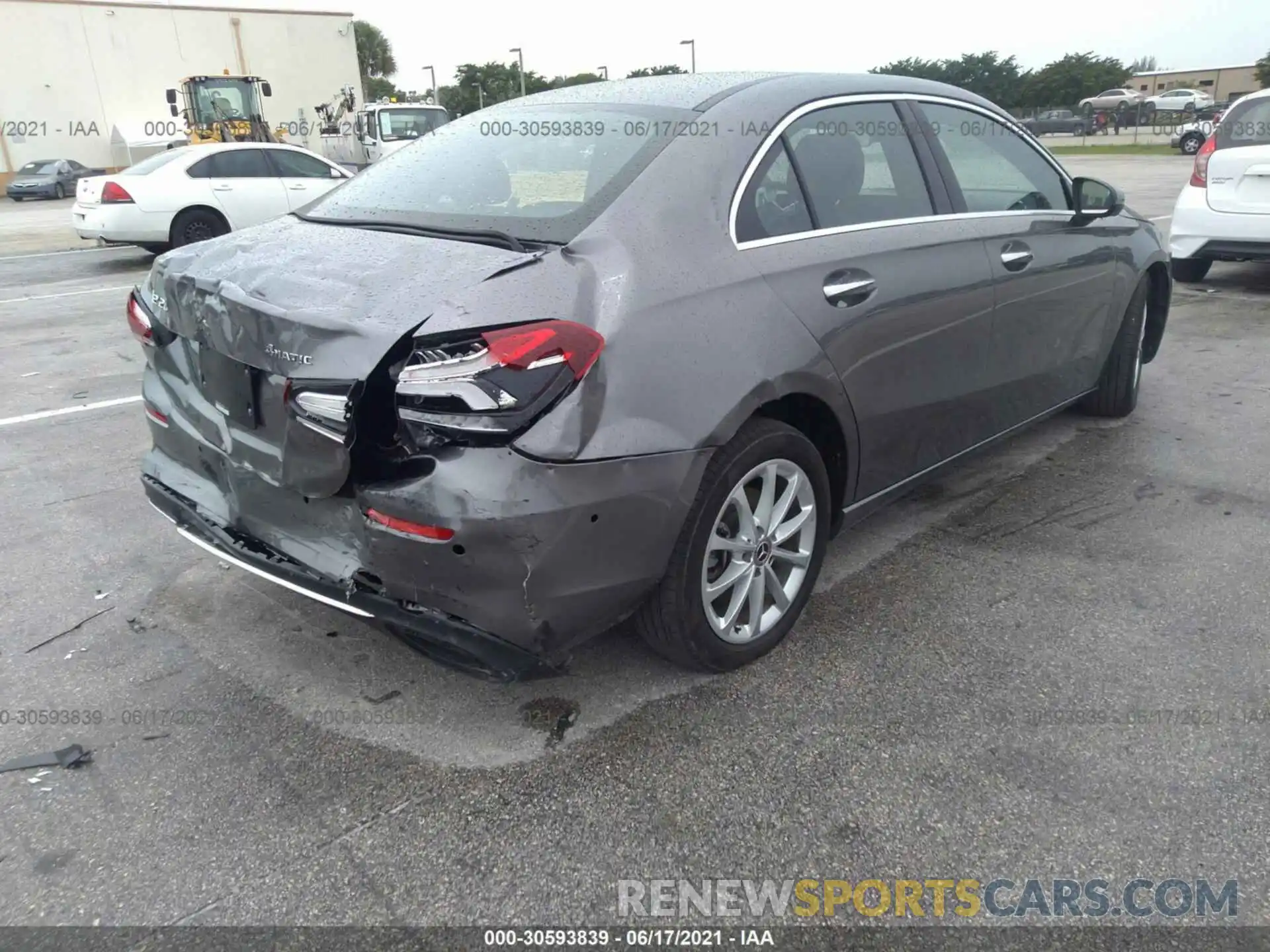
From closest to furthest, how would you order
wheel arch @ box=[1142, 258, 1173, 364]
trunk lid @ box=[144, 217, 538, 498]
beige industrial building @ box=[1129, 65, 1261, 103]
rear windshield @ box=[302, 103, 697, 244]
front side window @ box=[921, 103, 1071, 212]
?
trunk lid @ box=[144, 217, 538, 498] < rear windshield @ box=[302, 103, 697, 244] < front side window @ box=[921, 103, 1071, 212] < wheel arch @ box=[1142, 258, 1173, 364] < beige industrial building @ box=[1129, 65, 1261, 103]

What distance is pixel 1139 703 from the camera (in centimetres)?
271

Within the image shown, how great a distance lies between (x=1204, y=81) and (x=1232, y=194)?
93421 mm

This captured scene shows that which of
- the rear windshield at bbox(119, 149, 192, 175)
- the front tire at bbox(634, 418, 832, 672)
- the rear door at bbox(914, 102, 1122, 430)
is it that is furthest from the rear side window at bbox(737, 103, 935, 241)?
the rear windshield at bbox(119, 149, 192, 175)

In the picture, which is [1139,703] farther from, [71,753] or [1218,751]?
[71,753]

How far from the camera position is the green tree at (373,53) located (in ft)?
232

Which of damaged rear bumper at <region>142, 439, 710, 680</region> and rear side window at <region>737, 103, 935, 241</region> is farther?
rear side window at <region>737, 103, 935, 241</region>

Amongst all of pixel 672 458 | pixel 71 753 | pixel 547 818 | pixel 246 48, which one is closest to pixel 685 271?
pixel 672 458

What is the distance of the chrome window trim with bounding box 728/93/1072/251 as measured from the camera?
2.74 m

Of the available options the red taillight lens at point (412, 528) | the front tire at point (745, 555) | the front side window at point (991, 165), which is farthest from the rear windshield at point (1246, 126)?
the red taillight lens at point (412, 528)

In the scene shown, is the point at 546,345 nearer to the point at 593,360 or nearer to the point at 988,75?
the point at 593,360

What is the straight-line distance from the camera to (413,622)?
7.68 ft

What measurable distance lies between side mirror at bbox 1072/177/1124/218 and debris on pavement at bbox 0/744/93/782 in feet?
13.4

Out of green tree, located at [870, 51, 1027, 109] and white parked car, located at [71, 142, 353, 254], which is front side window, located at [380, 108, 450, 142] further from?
green tree, located at [870, 51, 1027, 109]

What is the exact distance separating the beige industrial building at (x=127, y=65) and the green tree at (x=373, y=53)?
29.7 meters
